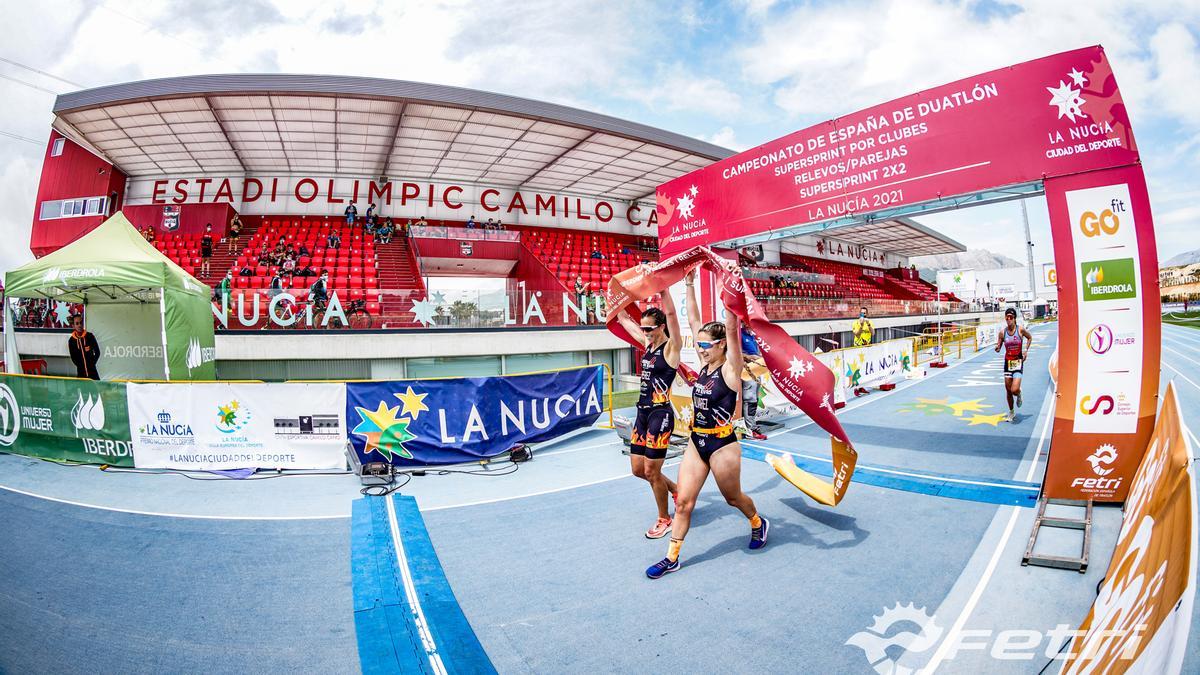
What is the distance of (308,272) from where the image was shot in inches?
682

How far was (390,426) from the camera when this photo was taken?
712 centimetres

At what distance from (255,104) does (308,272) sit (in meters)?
5.30

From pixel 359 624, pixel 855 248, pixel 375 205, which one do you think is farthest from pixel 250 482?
pixel 855 248

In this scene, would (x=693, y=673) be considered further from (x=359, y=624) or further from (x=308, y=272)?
(x=308, y=272)

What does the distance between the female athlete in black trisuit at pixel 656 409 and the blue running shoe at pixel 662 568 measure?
65 cm

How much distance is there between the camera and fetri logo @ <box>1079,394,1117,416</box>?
502 cm

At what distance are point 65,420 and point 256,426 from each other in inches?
127

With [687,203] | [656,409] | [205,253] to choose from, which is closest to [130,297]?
[205,253]

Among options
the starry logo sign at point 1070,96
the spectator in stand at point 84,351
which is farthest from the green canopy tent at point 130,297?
the starry logo sign at point 1070,96

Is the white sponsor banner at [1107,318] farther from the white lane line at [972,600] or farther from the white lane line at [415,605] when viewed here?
the white lane line at [415,605]

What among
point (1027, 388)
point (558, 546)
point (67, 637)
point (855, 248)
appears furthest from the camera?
point (855, 248)

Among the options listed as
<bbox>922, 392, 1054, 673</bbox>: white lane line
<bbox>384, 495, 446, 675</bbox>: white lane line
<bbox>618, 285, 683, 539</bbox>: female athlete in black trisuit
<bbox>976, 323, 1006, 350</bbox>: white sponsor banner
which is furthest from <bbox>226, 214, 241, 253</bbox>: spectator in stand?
<bbox>976, 323, 1006, 350</bbox>: white sponsor banner

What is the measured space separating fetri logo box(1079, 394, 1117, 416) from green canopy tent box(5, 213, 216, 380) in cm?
1299

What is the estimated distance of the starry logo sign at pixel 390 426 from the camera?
7070 mm
